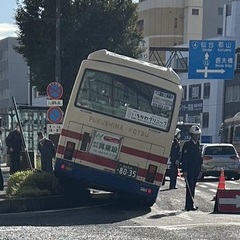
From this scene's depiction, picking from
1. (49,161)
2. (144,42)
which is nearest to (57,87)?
(49,161)

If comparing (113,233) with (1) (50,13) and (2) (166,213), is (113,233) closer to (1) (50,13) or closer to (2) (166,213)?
(2) (166,213)

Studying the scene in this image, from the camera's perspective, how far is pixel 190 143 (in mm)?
15430

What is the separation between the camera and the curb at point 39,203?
14.1 meters

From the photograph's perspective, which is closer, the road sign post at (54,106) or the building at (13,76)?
the road sign post at (54,106)

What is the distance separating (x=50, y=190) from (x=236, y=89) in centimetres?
5388

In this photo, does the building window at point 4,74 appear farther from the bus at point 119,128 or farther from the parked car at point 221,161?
the bus at point 119,128

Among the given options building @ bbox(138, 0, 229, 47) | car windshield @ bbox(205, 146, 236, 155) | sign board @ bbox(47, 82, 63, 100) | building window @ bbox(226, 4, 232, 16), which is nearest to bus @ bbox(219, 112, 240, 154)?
car windshield @ bbox(205, 146, 236, 155)

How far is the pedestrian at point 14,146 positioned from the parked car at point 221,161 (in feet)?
31.6

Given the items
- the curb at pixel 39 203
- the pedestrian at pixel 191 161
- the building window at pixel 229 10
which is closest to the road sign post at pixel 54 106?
the curb at pixel 39 203

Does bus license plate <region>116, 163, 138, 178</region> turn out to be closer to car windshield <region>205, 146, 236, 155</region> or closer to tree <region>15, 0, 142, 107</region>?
car windshield <region>205, 146, 236, 155</region>

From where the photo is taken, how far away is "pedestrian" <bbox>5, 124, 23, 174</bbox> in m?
21.7

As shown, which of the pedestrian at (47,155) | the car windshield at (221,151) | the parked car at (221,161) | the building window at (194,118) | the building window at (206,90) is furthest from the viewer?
the building window at (194,118)

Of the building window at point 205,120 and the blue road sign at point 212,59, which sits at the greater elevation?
the blue road sign at point 212,59

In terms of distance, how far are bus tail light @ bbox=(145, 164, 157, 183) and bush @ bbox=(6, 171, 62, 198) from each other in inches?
83.4
